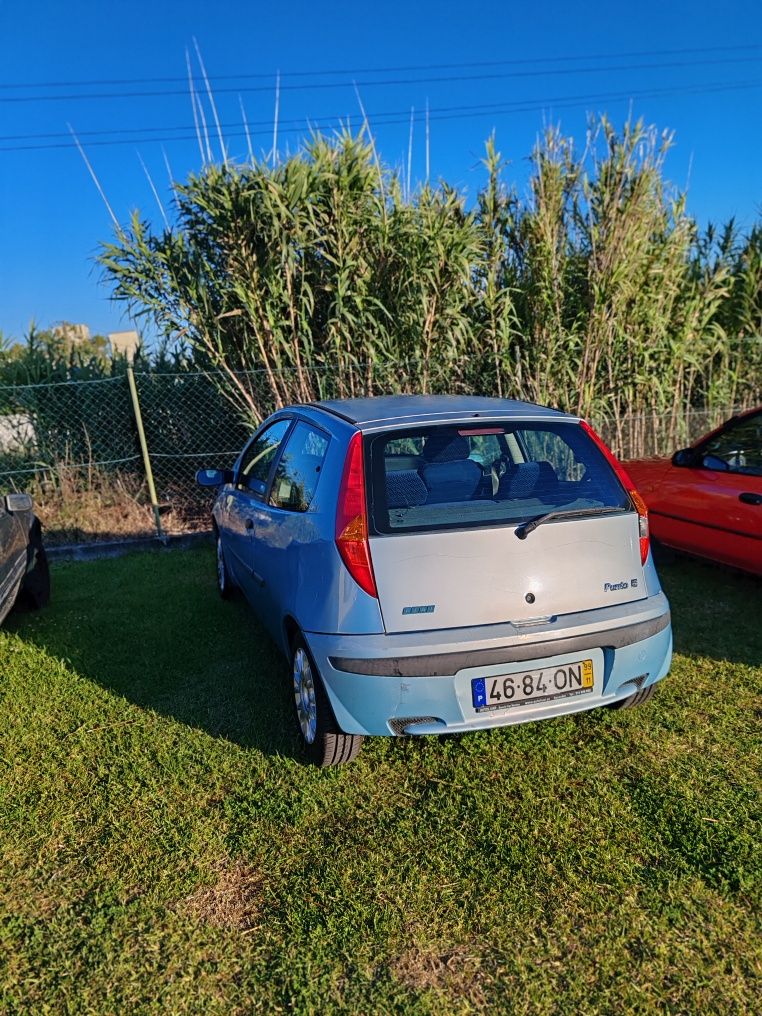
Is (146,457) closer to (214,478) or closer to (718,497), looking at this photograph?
(214,478)

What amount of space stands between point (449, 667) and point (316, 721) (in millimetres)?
717

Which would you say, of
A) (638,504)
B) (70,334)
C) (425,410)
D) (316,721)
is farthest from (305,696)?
(70,334)

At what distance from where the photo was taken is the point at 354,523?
2.81 meters

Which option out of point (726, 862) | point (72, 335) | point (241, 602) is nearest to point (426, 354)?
point (241, 602)

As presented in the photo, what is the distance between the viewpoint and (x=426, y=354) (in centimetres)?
798

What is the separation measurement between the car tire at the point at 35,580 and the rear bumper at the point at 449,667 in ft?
10.9

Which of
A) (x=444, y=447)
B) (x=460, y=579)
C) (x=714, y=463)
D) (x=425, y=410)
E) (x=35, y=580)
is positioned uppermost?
(x=425, y=410)

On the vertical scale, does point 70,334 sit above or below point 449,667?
above

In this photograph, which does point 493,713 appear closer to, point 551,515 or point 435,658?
point 435,658

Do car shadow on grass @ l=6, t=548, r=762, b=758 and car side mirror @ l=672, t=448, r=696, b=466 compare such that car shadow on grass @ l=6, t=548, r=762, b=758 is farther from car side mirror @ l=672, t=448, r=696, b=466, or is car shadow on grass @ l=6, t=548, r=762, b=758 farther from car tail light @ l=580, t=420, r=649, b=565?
car tail light @ l=580, t=420, r=649, b=565

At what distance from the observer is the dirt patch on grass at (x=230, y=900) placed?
2305 millimetres

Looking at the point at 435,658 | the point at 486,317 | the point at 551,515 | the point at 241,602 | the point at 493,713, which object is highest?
the point at 486,317

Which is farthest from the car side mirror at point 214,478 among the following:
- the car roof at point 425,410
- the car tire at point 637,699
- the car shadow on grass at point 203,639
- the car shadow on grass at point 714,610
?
the car shadow on grass at point 714,610

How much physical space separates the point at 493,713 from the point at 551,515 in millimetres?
814
